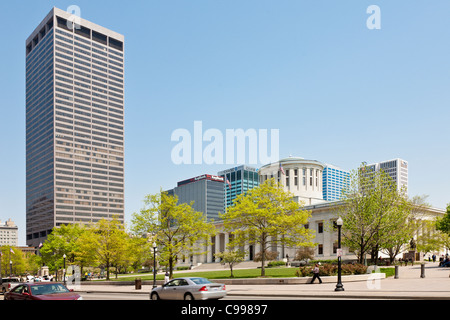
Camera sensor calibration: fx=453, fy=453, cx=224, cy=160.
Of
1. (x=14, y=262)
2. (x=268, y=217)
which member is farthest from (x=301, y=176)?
(x=14, y=262)

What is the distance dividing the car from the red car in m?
6.28

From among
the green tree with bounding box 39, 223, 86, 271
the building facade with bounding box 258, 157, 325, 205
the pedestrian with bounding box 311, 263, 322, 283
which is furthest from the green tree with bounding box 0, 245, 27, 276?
the pedestrian with bounding box 311, 263, 322, 283

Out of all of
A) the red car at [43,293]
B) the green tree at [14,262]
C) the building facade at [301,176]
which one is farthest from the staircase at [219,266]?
the red car at [43,293]

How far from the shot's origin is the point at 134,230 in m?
52.6

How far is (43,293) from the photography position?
19.2 m

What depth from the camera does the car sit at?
2346cm

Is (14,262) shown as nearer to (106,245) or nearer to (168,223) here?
(106,245)

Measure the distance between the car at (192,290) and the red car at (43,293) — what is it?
20.6 feet

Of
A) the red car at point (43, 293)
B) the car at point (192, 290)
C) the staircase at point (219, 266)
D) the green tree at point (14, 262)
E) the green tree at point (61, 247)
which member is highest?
the red car at point (43, 293)

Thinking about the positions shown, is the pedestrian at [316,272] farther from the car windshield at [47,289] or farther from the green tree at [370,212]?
the car windshield at [47,289]

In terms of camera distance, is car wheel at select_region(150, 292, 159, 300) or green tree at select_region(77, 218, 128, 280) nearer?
car wheel at select_region(150, 292, 159, 300)

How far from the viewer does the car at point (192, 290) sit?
77.0ft

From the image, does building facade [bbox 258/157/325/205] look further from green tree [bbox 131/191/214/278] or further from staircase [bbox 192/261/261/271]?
green tree [bbox 131/191/214/278]
